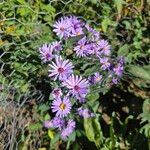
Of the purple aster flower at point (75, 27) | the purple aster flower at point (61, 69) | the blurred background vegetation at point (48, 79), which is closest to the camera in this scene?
the purple aster flower at point (61, 69)

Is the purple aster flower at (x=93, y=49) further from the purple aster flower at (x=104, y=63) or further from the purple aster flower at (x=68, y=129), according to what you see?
the purple aster flower at (x=68, y=129)

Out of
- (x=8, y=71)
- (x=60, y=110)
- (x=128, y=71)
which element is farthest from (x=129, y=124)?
(x=8, y=71)

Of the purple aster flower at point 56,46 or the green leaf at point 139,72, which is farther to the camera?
the green leaf at point 139,72

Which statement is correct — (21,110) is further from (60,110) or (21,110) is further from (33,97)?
(60,110)

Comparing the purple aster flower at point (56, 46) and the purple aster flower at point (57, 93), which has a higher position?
the purple aster flower at point (56, 46)

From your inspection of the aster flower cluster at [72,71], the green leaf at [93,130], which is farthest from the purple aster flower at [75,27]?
the green leaf at [93,130]

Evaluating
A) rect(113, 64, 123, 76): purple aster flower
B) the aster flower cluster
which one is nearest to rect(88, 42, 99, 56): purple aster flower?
the aster flower cluster

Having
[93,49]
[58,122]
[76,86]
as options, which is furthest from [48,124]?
[93,49]
